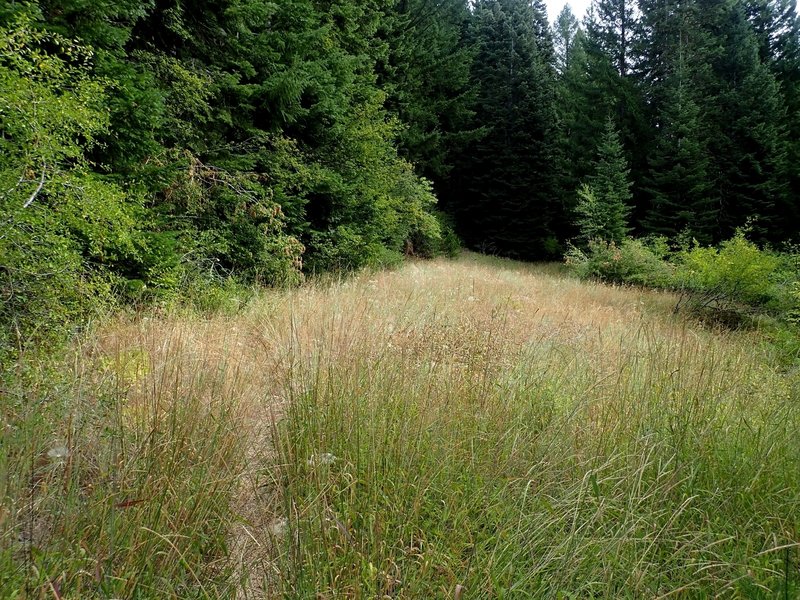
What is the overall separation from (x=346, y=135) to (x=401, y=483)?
8.13m

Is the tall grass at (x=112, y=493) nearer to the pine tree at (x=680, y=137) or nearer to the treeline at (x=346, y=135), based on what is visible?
the treeline at (x=346, y=135)

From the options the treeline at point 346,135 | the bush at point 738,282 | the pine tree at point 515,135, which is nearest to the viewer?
the treeline at point 346,135

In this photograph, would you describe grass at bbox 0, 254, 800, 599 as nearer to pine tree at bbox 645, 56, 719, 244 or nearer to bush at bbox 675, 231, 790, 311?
bush at bbox 675, 231, 790, 311

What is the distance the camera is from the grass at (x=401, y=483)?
1345 millimetres

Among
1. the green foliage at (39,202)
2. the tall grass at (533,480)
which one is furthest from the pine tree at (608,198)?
the green foliage at (39,202)

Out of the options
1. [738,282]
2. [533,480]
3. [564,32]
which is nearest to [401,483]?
[533,480]

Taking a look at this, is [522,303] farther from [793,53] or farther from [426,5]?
[793,53]

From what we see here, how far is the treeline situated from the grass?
938mm

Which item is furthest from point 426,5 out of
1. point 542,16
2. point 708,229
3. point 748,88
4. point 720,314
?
point 720,314

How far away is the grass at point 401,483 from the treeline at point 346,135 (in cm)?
94

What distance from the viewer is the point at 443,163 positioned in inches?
960

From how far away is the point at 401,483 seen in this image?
68.3 inches

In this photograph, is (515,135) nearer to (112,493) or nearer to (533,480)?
(533,480)

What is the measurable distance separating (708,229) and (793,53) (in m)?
9.43
